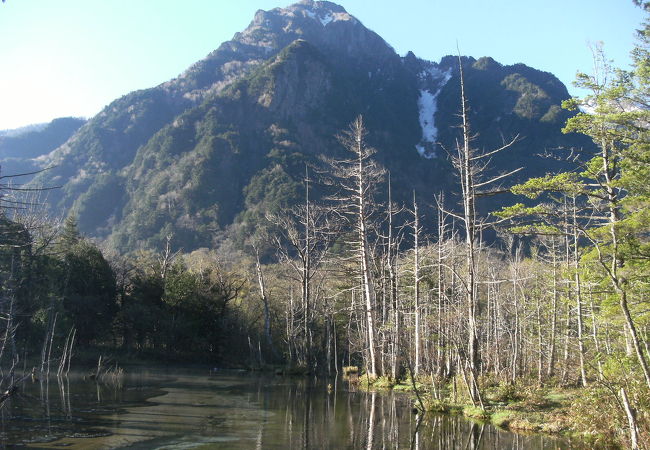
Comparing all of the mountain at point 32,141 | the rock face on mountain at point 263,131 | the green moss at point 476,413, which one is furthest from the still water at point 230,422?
the mountain at point 32,141

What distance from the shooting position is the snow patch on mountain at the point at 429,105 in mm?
148875

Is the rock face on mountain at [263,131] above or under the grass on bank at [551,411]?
above

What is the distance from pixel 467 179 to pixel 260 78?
123 metres

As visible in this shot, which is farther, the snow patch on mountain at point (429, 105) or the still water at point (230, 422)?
the snow patch on mountain at point (429, 105)

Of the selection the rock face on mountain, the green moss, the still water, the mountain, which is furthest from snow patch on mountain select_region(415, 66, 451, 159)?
the green moss

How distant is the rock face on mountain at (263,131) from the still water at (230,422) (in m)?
68.2

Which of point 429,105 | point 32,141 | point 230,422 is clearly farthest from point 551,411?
point 32,141

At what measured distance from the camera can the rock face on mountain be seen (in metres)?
104

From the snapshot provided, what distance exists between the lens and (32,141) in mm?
157375

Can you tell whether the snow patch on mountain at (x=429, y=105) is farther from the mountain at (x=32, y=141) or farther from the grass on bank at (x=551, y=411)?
the grass on bank at (x=551, y=411)

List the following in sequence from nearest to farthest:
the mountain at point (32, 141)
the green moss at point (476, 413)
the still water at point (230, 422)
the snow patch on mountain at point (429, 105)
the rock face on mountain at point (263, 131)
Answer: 1. the still water at point (230, 422)
2. the green moss at point (476, 413)
3. the rock face on mountain at point (263, 131)
4. the mountain at point (32, 141)
5. the snow patch on mountain at point (429, 105)

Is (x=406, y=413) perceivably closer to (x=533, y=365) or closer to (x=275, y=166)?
(x=533, y=365)

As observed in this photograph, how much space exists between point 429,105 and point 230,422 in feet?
566

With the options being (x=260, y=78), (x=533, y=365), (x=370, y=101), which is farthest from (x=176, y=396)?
(x=370, y=101)
